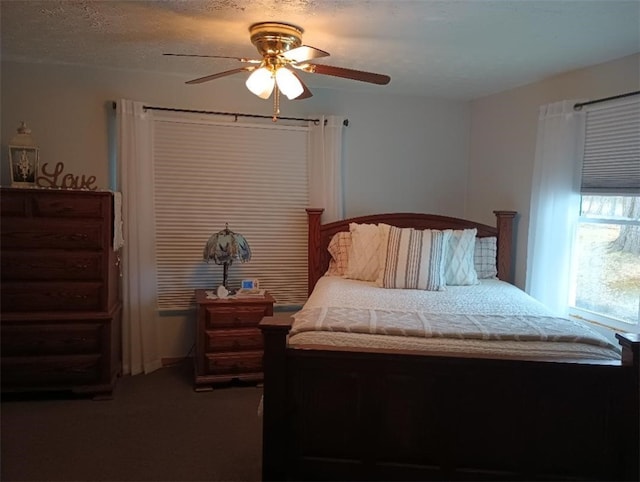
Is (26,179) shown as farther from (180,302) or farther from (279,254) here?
(279,254)

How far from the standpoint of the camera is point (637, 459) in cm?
187

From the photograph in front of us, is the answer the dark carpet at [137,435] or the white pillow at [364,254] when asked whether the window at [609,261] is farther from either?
the dark carpet at [137,435]

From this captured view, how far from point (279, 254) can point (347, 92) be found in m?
1.48

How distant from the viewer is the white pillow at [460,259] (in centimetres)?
342

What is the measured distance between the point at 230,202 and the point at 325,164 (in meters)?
0.83

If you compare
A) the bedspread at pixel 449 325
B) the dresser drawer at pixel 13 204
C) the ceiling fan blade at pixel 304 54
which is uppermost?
the ceiling fan blade at pixel 304 54

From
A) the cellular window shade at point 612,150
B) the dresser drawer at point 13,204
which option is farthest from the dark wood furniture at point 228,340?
the cellular window shade at point 612,150

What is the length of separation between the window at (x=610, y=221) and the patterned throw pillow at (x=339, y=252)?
1615 mm

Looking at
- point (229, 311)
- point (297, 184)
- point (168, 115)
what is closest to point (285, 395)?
point (229, 311)

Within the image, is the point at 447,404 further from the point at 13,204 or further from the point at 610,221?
the point at 13,204

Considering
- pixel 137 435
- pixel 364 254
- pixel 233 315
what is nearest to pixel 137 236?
pixel 233 315

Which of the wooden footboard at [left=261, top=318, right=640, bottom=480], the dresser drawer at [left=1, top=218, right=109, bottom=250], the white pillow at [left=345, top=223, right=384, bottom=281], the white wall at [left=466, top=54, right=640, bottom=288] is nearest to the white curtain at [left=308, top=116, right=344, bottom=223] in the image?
the white pillow at [left=345, top=223, right=384, bottom=281]

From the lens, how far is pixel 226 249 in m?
3.50

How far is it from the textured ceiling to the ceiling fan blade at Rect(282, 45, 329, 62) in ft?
0.59
